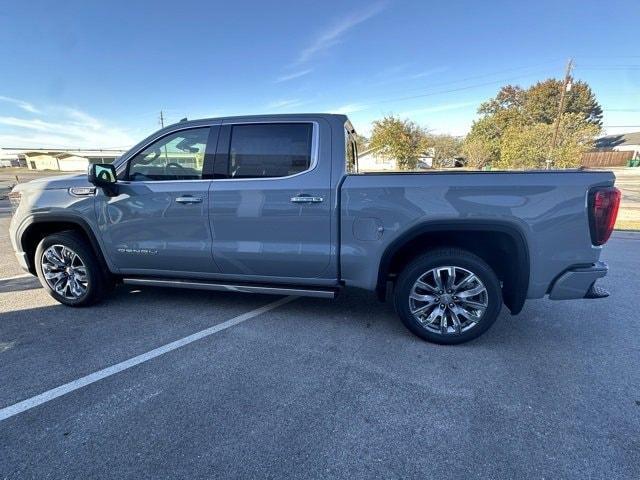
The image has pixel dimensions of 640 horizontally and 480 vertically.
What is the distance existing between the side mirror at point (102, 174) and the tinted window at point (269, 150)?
4.02ft

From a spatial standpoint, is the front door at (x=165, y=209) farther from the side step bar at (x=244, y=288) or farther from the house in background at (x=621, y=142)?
the house in background at (x=621, y=142)

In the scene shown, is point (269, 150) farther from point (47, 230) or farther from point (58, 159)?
point (58, 159)

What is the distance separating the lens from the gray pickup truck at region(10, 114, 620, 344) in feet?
9.02

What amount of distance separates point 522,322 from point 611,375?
3.12ft

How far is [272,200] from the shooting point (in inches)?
124

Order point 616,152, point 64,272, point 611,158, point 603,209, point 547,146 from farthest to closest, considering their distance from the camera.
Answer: point 616,152 → point 611,158 → point 547,146 → point 64,272 → point 603,209

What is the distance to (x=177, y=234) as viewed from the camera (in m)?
3.47

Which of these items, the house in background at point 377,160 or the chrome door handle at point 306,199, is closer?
the chrome door handle at point 306,199

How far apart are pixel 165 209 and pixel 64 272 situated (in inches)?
62.5

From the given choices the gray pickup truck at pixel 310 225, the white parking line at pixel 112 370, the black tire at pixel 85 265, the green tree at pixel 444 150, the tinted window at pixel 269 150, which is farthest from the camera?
the green tree at pixel 444 150

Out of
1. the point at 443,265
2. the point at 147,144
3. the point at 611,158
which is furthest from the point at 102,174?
the point at 611,158

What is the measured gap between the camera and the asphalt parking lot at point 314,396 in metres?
1.87

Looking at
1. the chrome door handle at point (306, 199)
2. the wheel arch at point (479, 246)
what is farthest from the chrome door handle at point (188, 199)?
the wheel arch at point (479, 246)

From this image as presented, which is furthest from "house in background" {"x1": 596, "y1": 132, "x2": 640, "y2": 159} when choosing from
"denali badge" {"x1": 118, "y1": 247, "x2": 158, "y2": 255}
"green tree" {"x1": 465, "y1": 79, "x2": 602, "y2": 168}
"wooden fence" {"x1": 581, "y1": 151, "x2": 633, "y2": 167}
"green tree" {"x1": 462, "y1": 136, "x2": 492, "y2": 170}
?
"denali badge" {"x1": 118, "y1": 247, "x2": 158, "y2": 255}
